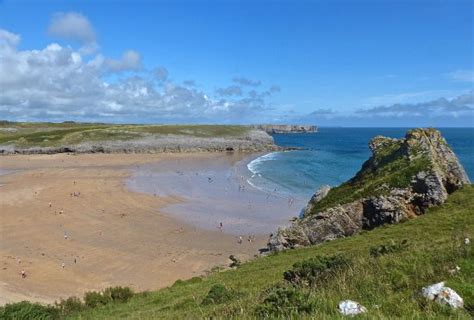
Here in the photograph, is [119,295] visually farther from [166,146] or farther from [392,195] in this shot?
[166,146]

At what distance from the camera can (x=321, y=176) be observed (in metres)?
79.4

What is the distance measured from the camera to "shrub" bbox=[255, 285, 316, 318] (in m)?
7.36

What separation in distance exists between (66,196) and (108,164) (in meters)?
41.0

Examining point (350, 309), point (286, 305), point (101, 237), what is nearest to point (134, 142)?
point (101, 237)

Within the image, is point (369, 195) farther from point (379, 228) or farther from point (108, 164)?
point (108, 164)

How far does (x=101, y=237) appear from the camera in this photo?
39219 millimetres

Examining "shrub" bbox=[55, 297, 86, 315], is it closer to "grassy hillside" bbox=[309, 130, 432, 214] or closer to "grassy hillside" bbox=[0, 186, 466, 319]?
"grassy hillside" bbox=[0, 186, 466, 319]

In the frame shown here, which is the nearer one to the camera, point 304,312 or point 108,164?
point 304,312

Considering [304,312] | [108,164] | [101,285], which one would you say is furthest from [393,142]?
[108,164]

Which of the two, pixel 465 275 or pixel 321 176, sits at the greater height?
pixel 465 275

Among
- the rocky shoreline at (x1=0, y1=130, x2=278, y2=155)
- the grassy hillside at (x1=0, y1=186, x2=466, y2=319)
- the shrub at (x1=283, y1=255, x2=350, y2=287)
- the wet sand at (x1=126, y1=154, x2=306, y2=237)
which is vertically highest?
the grassy hillside at (x1=0, y1=186, x2=466, y2=319)

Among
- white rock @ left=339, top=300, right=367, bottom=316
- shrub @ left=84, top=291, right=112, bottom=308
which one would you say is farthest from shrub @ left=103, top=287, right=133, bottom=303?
white rock @ left=339, top=300, right=367, bottom=316

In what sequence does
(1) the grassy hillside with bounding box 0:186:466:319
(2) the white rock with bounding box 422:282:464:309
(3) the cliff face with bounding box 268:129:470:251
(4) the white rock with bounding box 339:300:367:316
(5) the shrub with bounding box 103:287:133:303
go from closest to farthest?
(4) the white rock with bounding box 339:300:367:316 → (2) the white rock with bounding box 422:282:464:309 → (1) the grassy hillside with bounding box 0:186:466:319 → (5) the shrub with bounding box 103:287:133:303 → (3) the cliff face with bounding box 268:129:470:251

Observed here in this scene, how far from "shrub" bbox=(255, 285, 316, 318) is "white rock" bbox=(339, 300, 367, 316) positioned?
1.58 ft
